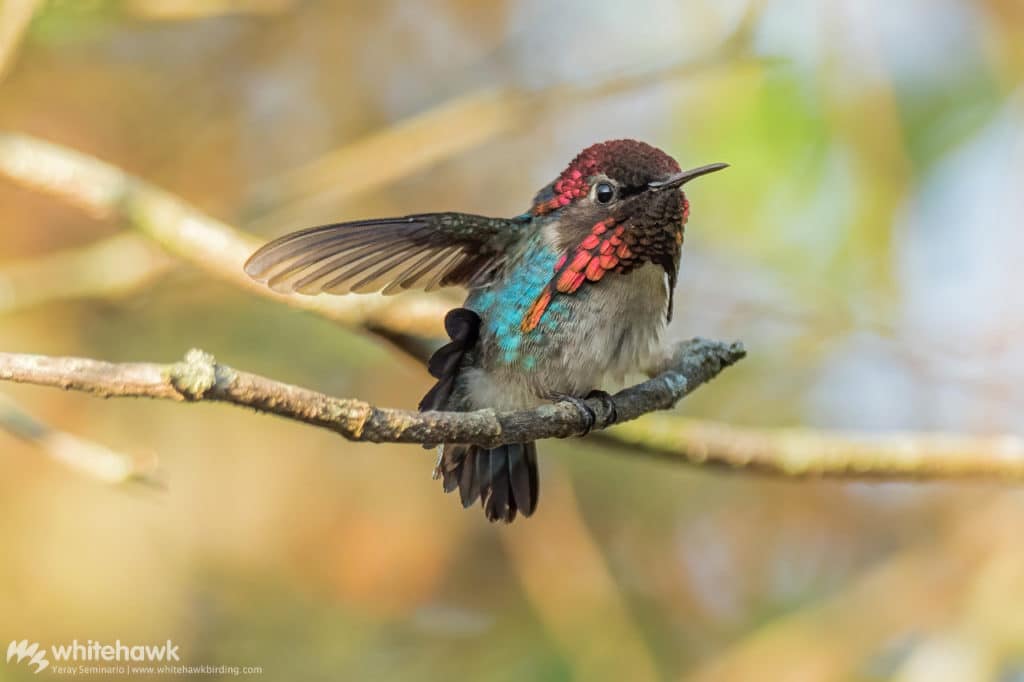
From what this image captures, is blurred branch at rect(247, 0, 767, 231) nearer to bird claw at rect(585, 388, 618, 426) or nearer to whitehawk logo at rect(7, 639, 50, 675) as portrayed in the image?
whitehawk logo at rect(7, 639, 50, 675)

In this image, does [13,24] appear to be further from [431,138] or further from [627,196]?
[627,196]

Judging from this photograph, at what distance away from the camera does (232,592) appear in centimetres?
374

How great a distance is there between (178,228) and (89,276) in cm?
88

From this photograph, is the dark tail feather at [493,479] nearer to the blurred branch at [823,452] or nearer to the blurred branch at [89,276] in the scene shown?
the blurred branch at [823,452]

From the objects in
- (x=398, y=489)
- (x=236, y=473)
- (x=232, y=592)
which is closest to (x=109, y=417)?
(x=236, y=473)

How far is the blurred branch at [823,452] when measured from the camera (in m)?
2.52

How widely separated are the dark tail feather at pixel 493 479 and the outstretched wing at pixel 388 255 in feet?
1.13

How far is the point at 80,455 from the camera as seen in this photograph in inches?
89.5

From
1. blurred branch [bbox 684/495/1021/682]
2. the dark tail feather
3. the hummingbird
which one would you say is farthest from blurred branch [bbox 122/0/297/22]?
blurred branch [bbox 684/495/1021/682]

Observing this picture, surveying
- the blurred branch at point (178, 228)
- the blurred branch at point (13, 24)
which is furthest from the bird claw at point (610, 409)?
the blurred branch at point (13, 24)

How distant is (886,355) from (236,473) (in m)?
2.31

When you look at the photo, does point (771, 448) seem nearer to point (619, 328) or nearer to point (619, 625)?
point (619, 328)

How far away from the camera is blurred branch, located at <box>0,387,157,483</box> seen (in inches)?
88.9

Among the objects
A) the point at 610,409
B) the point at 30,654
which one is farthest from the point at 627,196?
the point at 30,654
